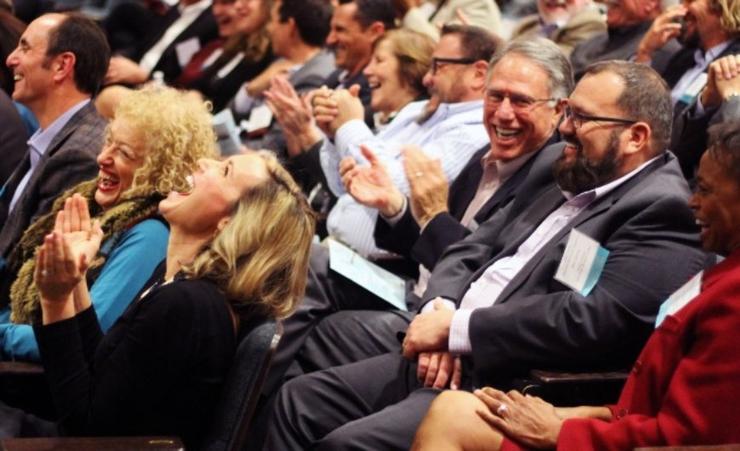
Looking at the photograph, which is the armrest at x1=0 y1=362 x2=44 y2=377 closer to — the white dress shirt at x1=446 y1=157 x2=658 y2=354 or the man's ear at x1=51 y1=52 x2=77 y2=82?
the white dress shirt at x1=446 y1=157 x2=658 y2=354

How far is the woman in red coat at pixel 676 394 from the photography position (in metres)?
2.75

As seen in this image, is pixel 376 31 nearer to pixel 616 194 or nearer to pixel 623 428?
pixel 616 194

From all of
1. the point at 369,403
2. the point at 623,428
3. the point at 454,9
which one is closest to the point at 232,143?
the point at 454,9

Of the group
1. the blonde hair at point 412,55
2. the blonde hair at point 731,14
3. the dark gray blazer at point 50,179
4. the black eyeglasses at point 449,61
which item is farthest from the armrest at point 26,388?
the blonde hair at point 731,14

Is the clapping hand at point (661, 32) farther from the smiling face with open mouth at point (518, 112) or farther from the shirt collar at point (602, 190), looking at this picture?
the shirt collar at point (602, 190)

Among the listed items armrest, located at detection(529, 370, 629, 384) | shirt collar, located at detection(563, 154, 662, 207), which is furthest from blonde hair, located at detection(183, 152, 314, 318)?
shirt collar, located at detection(563, 154, 662, 207)

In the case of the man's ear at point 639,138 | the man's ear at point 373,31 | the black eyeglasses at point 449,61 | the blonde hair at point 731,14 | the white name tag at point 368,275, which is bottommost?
the man's ear at point 373,31

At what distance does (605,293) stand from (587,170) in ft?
1.37

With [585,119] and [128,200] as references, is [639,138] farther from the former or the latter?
[128,200]

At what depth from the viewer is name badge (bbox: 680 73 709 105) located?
4621 millimetres

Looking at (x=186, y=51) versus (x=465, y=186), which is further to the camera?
(x=186, y=51)

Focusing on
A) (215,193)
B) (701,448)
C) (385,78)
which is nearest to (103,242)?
(215,193)

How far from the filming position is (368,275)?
4.31 meters

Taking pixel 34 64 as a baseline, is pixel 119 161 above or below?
above
